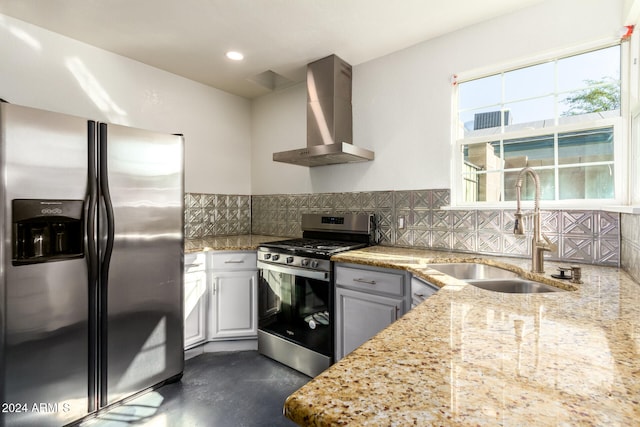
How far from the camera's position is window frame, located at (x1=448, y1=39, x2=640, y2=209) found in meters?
1.74

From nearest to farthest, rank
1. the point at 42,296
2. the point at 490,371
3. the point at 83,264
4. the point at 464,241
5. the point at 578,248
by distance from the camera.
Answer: the point at 490,371 → the point at 42,296 → the point at 83,264 → the point at 578,248 → the point at 464,241

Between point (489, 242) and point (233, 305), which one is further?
point (233, 305)

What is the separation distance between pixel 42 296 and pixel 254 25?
6.95ft

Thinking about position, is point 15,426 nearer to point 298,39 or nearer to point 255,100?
point 298,39

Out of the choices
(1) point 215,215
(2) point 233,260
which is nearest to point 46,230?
(2) point 233,260

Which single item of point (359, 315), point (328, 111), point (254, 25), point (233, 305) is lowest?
point (233, 305)

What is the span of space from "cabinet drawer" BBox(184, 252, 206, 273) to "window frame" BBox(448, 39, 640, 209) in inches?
79.9

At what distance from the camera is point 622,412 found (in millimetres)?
466

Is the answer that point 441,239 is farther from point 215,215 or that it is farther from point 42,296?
point 42,296

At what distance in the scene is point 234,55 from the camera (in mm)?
2609

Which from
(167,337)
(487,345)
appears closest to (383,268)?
(487,345)

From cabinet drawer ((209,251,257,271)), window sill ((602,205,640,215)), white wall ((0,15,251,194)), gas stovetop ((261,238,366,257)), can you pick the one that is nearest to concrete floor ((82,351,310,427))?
cabinet drawer ((209,251,257,271))

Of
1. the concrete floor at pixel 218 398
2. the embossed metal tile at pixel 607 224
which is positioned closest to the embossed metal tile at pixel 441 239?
the embossed metal tile at pixel 607 224

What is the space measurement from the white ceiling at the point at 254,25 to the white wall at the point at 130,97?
127 millimetres
